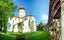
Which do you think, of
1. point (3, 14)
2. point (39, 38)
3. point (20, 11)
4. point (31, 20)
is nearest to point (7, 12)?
point (3, 14)

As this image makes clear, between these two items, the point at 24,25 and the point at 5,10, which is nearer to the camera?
the point at 5,10

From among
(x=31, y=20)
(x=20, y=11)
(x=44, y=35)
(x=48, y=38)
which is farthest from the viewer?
(x=20, y=11)

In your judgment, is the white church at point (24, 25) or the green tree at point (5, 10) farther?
the white church at point (24, 25)

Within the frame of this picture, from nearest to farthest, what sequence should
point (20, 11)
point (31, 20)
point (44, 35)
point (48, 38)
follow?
1. point (48, 38)
2. point (44, 35)
3. point (31, 20)
4. point (20, 11)

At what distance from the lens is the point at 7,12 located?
34312 millimetres

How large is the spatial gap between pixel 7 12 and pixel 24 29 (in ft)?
136

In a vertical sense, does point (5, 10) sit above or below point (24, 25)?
above

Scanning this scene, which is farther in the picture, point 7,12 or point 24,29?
point 24,29

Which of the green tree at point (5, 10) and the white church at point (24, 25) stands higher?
the green tree at point (5, 10)

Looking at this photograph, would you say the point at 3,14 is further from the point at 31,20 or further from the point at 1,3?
the point at 31,20

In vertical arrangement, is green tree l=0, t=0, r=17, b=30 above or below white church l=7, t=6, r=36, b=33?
above

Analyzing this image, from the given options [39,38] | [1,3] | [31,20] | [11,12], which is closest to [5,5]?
[1,3]

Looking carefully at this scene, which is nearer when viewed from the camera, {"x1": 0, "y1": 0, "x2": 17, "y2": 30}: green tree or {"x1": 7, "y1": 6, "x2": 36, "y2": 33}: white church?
{"x1": 0, "y1": 0, "x2": 17, "y2": 30}: green tree

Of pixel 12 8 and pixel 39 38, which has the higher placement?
pixel 12 8
